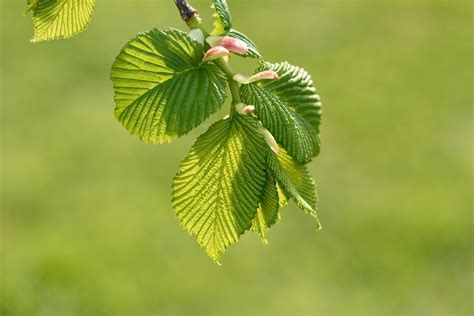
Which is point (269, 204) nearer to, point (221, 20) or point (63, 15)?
point (221, 20)

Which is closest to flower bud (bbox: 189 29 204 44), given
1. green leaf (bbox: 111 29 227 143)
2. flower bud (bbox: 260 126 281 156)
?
green leaf (bbox: 111 29 227 143)

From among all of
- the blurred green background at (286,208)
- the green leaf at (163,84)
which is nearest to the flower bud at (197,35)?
the green leaf at (163,84)

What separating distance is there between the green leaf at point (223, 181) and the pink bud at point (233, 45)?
78 millimetres

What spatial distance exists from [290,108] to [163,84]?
0.19 metres

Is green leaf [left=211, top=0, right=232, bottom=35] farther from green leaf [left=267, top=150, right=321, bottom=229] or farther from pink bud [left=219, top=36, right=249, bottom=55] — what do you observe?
green leaf [left=267, top=150, right=321, bottom=229]

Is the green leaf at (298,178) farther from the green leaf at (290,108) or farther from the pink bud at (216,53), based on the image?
the pink bud at (216,53)

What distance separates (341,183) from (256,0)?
224cm

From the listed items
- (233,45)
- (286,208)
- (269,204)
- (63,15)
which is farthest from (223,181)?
(286,208)

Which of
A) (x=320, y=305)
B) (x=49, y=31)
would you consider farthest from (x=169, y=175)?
(x=49, y=31)

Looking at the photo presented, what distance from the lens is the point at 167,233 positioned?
4.05 m

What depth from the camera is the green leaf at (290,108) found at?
2.98 ft

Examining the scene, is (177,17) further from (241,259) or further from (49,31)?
(49,31)

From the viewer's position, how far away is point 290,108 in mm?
Answer: 997

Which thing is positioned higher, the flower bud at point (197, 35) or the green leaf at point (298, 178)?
the flower bud at point (197, 35)
